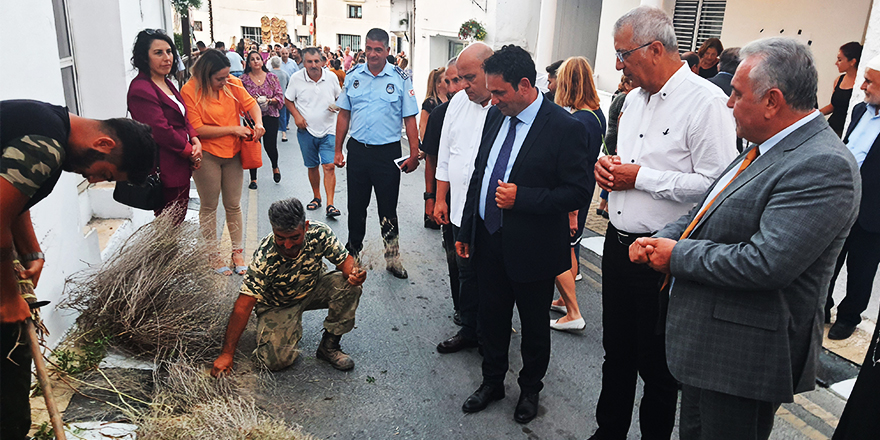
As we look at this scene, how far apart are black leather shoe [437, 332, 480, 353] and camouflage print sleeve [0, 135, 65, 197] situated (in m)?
2.72

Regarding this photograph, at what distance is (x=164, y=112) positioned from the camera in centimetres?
458

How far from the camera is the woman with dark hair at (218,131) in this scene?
5.04 meters

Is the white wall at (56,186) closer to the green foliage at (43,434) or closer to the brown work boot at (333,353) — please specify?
the green foliage at (43,434)

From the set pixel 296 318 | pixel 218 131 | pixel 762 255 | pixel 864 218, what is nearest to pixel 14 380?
pixel 296 318

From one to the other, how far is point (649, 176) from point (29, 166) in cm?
255

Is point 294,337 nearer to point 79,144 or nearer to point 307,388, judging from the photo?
point 307,388

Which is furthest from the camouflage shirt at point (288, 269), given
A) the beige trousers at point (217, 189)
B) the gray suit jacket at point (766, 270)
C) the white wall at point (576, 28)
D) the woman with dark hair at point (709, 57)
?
the white wall at point (576, 28)

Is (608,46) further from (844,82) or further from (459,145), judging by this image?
(459,145)

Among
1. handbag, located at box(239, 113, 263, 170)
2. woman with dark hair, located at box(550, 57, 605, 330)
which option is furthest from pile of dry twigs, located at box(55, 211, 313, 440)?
woman with dark hair, located at box(550, 57, 605, 330)

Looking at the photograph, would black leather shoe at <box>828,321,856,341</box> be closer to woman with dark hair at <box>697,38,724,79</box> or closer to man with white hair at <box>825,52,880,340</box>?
man with white hair at <box>825,52,880,340</box>

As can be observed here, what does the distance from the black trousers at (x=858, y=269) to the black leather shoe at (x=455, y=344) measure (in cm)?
274

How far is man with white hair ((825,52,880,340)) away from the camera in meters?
4.18

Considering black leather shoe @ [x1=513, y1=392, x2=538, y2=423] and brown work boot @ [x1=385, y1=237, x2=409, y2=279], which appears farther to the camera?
brown work boot @ [x1=385, y1=237, x2=409, y2=279]

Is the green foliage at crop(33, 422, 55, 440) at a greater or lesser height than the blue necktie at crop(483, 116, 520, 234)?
lesser
